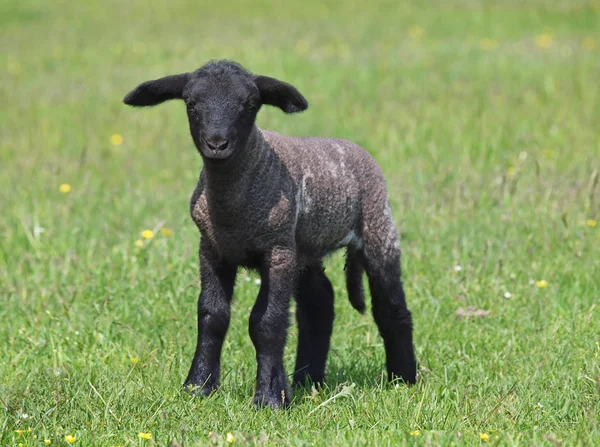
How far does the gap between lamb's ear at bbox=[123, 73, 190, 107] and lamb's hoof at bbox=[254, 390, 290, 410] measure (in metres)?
1.59

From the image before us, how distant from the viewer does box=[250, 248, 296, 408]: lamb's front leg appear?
512cm

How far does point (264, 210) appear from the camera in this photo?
200 inches

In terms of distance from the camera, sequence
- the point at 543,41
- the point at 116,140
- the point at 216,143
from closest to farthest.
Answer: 1. the point at 216,143
2. the point at 116,140
3. the point at 543,41

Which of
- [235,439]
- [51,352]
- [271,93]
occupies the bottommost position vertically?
[51,352]

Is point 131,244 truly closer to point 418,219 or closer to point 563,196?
point 418,219

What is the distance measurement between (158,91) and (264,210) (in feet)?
2.75

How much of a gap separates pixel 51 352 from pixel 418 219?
3.49 meters

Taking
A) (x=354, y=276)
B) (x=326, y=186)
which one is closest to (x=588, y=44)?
(x=354, y=276)

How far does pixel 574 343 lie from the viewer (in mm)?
6008

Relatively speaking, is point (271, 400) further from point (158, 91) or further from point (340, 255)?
point (340, 255)

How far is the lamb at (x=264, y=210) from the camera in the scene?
4.96 metres

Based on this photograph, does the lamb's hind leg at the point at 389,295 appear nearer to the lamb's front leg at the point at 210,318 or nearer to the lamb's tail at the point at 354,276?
the lamb's tail at the point at 354,276

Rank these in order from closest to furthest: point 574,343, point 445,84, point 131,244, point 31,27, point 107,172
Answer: point 574,343 < point 131,244 < point 107,172 < point 445,84 < point 31,27

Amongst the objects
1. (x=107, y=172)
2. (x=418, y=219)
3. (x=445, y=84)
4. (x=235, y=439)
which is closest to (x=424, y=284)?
(x=418, y=219)
